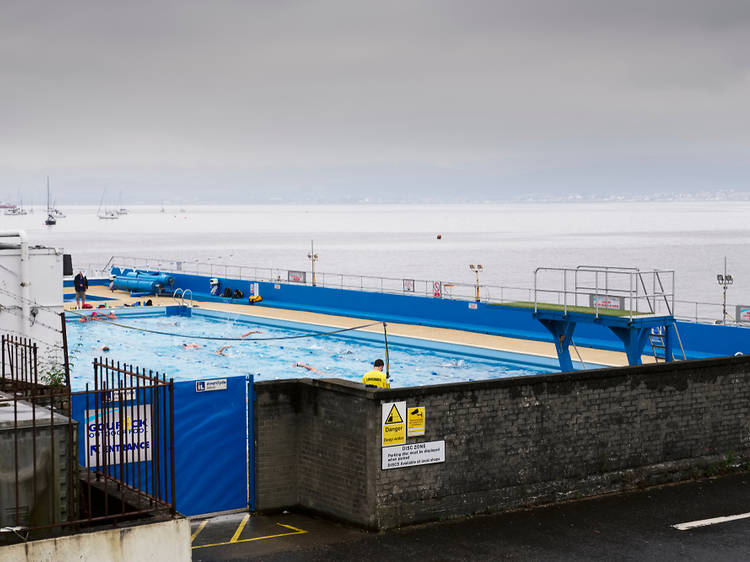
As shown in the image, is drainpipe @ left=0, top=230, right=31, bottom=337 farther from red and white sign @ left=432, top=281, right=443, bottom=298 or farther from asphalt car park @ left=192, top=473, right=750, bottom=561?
red and white sign @ left=432, top=281, right=443, bottom=298

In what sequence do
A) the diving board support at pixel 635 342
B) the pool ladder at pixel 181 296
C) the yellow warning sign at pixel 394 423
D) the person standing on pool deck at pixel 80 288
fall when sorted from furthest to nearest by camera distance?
the pool ladder at pixel 181 296 → the person standing on pool deck at pixel 80 288 → the diving board support at pixel 635 342 → the yellow warning sign at pixel 394 423

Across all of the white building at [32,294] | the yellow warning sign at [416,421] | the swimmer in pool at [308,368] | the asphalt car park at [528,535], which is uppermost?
the white building at [32,294]

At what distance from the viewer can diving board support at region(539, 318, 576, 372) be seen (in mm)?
23938

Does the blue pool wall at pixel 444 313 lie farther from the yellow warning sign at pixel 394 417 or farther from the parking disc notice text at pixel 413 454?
the yellow warning sign at pixel 394 417

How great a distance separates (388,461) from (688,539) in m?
3.81

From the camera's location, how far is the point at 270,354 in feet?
109

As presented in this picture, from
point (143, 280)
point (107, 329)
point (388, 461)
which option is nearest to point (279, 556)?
point (388, 461)

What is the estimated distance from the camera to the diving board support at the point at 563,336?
942 inches

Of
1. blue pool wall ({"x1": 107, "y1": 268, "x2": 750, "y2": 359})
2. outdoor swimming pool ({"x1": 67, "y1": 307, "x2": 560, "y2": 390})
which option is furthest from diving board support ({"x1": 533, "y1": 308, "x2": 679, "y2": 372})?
outdoor swimming pool ({"x1": 67, "y1": 307, "x2": 560, "y2": 390})

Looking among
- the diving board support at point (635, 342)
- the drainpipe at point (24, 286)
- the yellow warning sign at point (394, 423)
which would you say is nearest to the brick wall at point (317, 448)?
the yellow warning sign at point (394, 423)

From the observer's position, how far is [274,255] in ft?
470

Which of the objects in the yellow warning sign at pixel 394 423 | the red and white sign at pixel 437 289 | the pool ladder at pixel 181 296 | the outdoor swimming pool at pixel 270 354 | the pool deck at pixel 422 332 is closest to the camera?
the yellow warning sign at pixel 394 423

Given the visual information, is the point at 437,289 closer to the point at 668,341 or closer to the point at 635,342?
the point at 635,342

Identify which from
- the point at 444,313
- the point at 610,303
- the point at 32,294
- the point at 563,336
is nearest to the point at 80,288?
the point at 444,313
